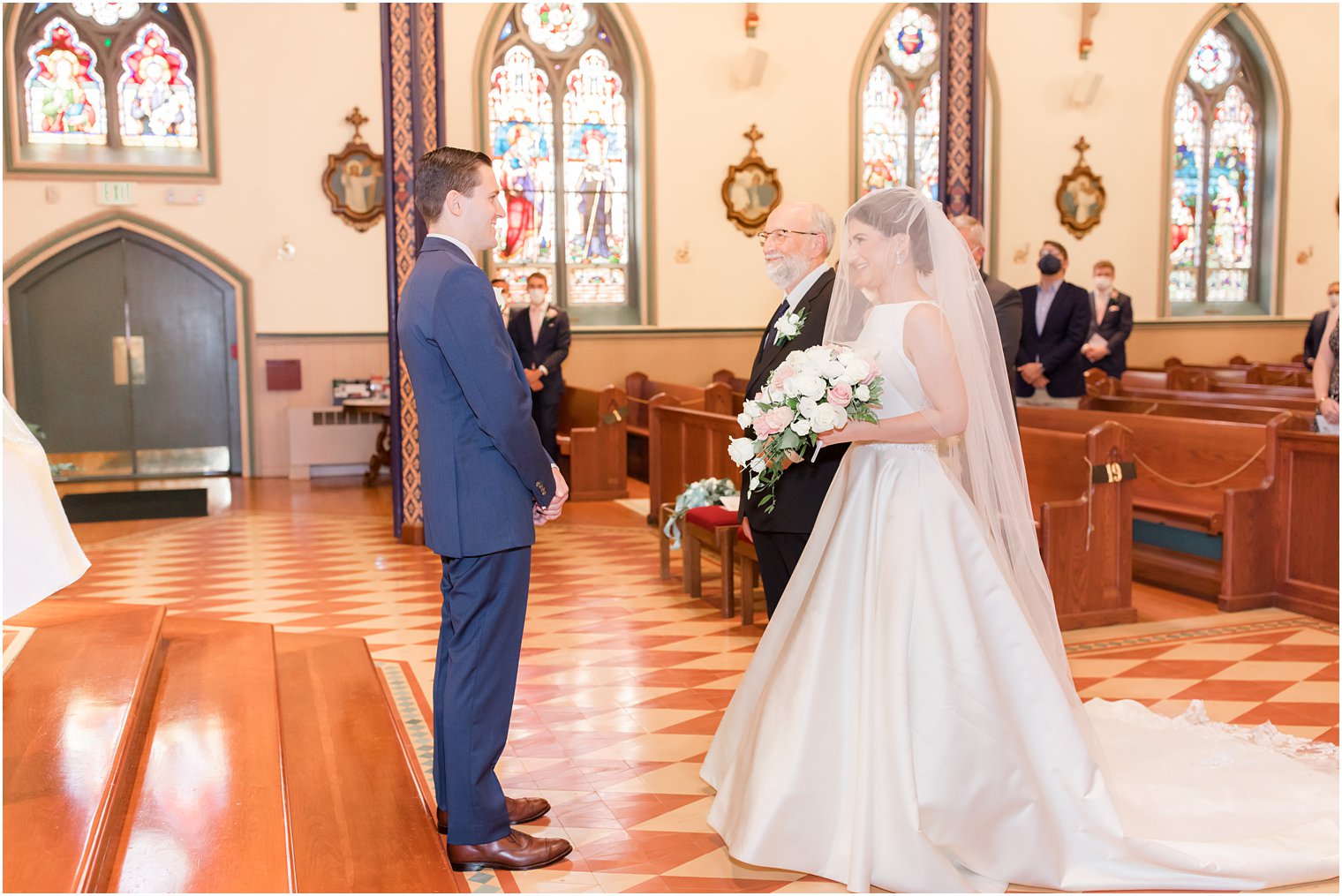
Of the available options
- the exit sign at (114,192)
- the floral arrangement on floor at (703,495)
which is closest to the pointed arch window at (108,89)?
the exit sign at (114,192)

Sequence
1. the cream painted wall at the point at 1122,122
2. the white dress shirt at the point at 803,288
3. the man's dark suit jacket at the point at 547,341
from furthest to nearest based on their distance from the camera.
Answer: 1. the cream painted wall at the point at 1122,122
2. the man's dark suit jacket at the point at 547,341
3. the white dress shirt at the point at 803,288

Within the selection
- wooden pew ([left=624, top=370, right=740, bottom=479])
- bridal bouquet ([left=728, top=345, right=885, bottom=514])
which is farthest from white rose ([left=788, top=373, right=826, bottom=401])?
wooden pew ([left=624, top=370, right=740, bottom=479])

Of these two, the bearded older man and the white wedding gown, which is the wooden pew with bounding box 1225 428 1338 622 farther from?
A: the bearded older man

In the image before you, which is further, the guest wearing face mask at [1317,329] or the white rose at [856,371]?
the guest wearing face mask at [1317,329]

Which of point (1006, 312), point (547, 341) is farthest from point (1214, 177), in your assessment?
point (1006, 312)

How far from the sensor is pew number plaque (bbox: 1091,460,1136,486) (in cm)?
561

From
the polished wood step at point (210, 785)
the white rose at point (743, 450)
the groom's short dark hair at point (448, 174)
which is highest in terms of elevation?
the groom's short dark hair at point (448, 174)

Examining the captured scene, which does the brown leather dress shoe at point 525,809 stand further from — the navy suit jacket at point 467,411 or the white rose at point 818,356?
the white rose at point 818,356

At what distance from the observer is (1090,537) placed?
5.65 m

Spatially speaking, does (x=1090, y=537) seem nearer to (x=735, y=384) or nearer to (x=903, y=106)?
(x=735, y=384)

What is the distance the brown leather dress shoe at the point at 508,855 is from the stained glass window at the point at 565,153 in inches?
399

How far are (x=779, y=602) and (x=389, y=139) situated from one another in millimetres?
5563

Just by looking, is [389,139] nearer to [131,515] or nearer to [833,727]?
[131,515]

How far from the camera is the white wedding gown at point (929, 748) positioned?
9.31 ft
